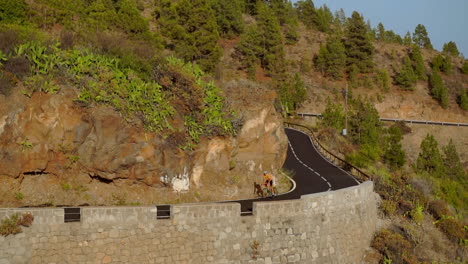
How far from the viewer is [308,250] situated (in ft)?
67.9

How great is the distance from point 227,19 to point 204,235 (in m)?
63.6

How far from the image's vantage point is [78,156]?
20609 mm

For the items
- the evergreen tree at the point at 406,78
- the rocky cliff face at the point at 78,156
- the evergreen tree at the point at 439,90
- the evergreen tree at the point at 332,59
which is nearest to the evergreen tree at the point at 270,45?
the evergreen tree at the point at 332,59

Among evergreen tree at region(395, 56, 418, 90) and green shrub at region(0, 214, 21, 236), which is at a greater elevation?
evergreen tree at region(395, 56, 418, 90)

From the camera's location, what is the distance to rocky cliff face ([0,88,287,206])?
1953 cm

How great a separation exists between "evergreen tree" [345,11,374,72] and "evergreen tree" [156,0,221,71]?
106ft

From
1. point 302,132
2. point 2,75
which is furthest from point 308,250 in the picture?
point 302,132

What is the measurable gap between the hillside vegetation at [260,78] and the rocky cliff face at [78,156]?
0.54m

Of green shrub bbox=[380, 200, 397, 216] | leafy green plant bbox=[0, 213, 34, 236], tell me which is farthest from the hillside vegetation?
leafy green plant bbox=[0, 213, 34, 236]

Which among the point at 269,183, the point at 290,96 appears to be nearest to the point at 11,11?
the point at 269,183

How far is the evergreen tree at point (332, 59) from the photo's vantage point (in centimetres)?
7612

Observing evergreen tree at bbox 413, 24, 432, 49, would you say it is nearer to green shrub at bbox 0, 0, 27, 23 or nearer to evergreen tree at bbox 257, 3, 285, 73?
evergreen tree at bbox 257, 3, 285, 73

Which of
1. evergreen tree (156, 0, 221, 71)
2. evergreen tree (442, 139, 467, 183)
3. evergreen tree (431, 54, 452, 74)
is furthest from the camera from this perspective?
evergreen tree (431, 54, 452, 74)

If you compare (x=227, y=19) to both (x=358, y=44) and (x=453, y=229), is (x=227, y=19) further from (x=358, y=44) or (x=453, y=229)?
(x=453, y=229)
